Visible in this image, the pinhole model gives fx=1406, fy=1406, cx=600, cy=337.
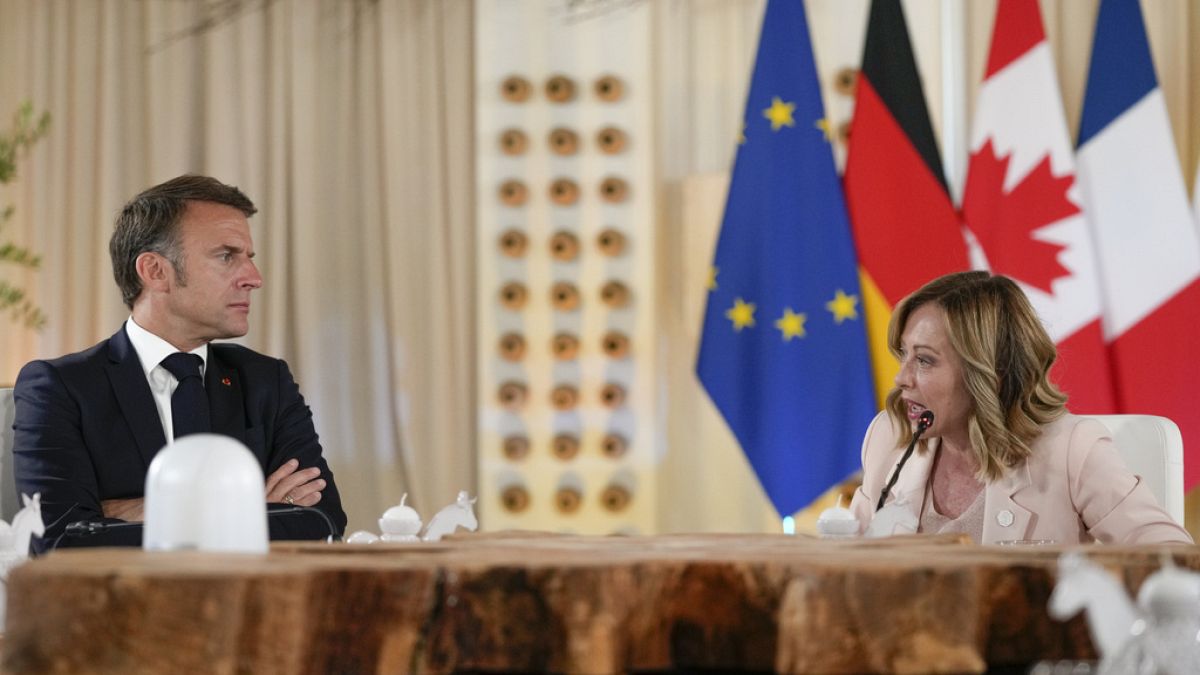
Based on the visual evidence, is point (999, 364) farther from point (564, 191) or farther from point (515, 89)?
point (515, 89)

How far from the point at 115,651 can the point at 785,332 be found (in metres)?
3.37

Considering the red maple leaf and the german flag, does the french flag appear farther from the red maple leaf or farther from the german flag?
the german flag

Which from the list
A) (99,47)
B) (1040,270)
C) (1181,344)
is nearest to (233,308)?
(99,47)

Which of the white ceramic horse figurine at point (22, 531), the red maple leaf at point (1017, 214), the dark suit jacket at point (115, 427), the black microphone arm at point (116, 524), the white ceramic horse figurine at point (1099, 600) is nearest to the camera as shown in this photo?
the white ceramic horse figurine at point (1099, 600)

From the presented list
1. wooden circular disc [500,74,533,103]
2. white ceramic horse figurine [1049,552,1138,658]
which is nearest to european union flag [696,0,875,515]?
wooden circular disc [500,74,533,103]

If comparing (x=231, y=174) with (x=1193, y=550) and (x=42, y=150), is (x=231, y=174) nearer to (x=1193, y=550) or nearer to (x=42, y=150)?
(x=42, y=150)

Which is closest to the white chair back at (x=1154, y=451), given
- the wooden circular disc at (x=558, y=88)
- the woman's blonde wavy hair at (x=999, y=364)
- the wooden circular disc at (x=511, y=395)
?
the woman's blonde wavy hair at (x=999, y=364)

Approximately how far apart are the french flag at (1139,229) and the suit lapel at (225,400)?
2.66 meters

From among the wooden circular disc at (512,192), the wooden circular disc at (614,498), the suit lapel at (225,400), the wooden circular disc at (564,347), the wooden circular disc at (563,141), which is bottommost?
the wooden circular disc at (614,498)

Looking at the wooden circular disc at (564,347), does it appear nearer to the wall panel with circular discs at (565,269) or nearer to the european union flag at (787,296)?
the wall panel with circular discs at (565,269)

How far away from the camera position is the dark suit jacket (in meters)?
2.47

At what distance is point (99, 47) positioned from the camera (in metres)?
4.55

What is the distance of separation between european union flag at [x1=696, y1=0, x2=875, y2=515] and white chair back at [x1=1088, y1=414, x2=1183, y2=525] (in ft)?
5.75

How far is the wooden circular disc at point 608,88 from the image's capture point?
446 centimetres
